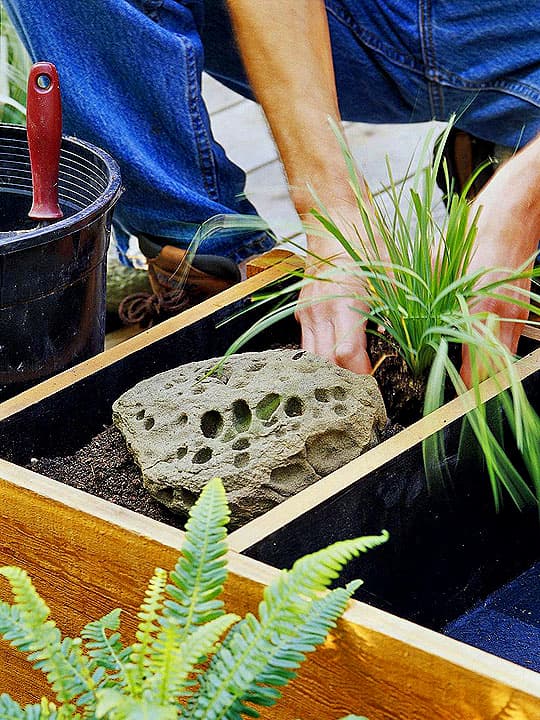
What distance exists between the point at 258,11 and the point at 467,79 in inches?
22.2

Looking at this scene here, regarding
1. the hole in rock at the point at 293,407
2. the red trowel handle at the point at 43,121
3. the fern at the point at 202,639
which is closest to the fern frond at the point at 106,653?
the fern at the point at 202,639

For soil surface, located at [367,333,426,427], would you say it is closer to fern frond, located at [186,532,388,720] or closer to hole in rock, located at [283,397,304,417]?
hole in rock, located at [283,397,304,417]

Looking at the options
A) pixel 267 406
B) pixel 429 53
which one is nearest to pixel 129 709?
pixel 267 406

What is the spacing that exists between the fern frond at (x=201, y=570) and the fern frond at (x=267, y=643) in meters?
0.03

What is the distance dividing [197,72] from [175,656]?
1376 mm

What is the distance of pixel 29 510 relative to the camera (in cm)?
111

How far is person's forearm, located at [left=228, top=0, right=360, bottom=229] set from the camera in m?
1.53

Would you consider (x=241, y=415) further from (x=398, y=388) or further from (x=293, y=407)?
(x=398, y=388)

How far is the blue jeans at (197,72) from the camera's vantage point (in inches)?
76.2

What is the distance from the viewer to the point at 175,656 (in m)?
0.79

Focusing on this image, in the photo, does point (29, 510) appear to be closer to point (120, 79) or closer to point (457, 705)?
point (457, 705)

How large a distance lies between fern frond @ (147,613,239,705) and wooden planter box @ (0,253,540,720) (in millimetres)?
155

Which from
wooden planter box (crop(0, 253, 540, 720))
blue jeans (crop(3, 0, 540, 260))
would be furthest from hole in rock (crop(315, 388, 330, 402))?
blue jeans (crop(3, 0, 540, 260))

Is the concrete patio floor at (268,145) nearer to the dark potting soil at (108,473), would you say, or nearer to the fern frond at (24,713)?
the dark potting soil at (108,473)
